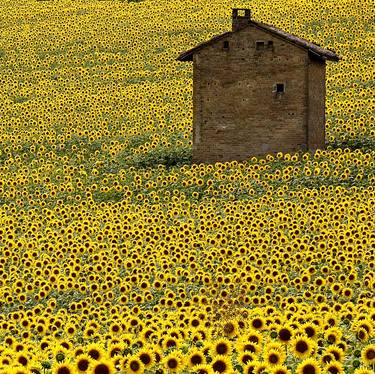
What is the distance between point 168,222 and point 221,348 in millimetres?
15999

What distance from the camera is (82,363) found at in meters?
9.13

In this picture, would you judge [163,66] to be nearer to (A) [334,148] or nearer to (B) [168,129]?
(B) [168,129]

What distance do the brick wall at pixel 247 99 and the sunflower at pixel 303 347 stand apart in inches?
875

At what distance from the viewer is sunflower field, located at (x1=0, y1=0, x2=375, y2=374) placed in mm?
10445

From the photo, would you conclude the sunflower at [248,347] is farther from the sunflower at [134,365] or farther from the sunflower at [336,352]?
the sunflower at [134,365]

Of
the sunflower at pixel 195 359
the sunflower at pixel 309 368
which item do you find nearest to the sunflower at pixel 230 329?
the sunflower at pixel 195 359

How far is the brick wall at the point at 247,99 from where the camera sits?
3136cm

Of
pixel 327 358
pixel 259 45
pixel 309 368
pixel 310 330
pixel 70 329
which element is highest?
pixel 259 45

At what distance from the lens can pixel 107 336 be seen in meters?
12.9

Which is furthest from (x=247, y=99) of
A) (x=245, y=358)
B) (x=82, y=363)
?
(x=82, y=363)

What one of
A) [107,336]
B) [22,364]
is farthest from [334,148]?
[22,364]

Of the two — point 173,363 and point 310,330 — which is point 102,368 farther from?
point 310,330

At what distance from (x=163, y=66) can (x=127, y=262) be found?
30.7 meters

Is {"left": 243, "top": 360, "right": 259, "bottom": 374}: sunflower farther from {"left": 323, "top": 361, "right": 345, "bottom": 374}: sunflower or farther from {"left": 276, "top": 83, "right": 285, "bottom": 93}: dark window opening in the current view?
{"left": 276, "top": 83, "right": 285, "bottom": 93}: dark window opening
